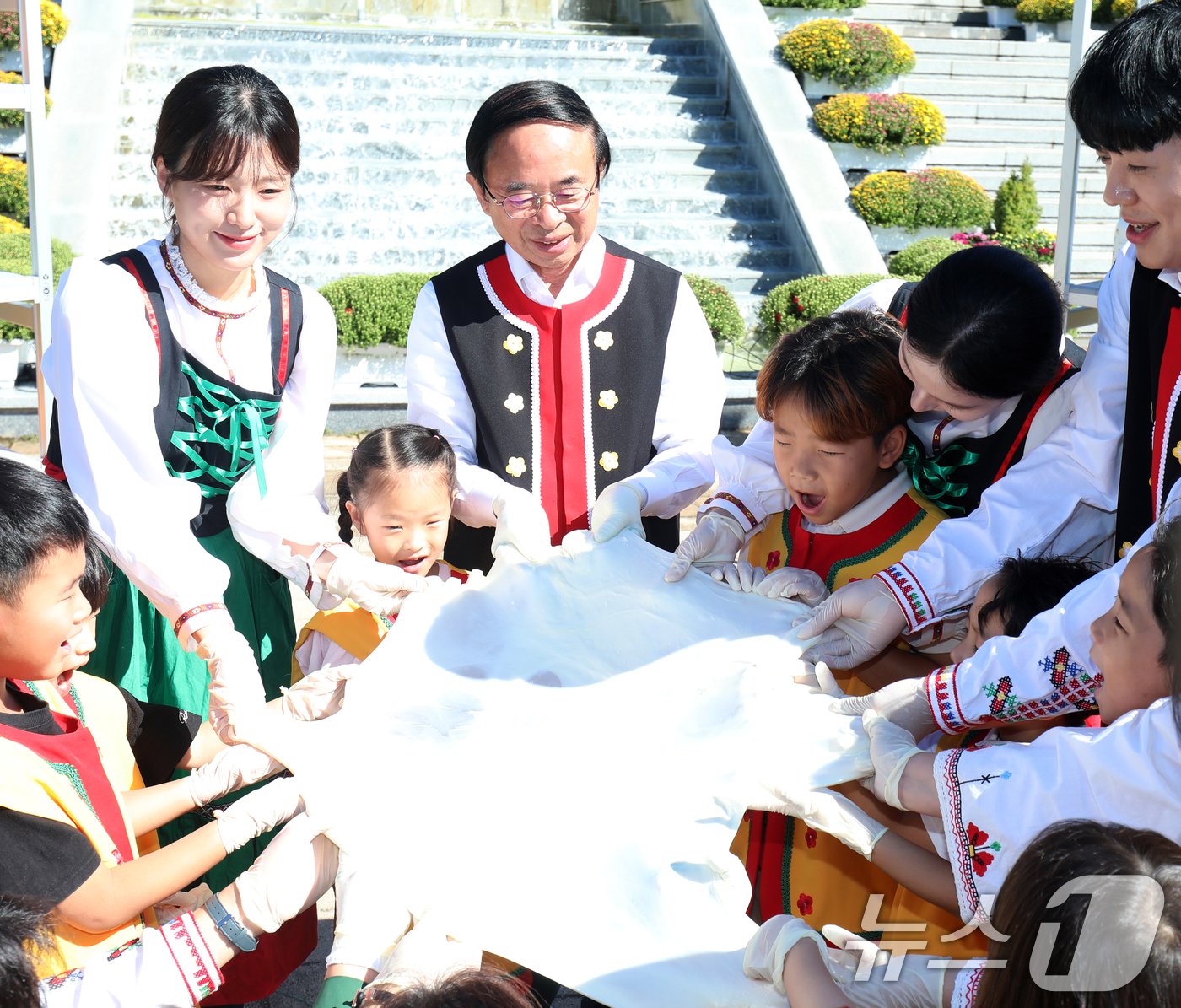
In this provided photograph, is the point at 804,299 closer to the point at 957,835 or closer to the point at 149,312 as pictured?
the point at 149,312

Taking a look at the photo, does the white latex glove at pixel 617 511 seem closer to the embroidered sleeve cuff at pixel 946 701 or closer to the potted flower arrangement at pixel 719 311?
the embroidered sleeve cuff at pixel 946 701

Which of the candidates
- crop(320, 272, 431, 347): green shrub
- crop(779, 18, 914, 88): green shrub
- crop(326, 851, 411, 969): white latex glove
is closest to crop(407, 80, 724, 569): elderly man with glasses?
crop(326, 851, 411, 969): white latex glove

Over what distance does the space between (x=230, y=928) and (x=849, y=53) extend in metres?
10.5

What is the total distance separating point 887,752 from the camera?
180 cm

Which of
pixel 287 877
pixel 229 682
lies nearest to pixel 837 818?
pixel 287 877

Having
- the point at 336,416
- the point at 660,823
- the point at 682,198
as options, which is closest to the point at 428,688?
the point at 660,823

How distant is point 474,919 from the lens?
1.66 m

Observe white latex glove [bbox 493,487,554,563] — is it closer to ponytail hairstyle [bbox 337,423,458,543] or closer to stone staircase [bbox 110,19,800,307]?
ponytail hairstyle [bbox 337,423,458,543]

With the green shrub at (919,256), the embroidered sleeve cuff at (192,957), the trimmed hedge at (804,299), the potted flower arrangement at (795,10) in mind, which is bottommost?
the embroidered sleeve cuff at (192,957)

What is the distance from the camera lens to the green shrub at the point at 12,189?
9180mm

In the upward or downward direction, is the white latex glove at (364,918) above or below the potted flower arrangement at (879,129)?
below

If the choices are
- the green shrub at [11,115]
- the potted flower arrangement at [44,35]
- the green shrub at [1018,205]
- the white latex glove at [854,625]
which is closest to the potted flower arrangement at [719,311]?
the green shrub at [1018,205]

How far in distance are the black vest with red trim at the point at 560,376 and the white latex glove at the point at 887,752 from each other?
42.2 inches

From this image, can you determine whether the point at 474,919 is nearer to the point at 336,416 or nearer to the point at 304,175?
the point at 336,416
